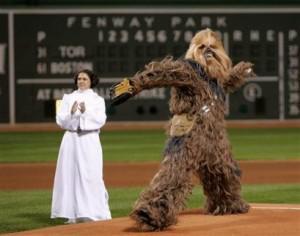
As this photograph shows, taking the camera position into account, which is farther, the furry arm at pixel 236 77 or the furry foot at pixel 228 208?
the furry arm at pixel 236 77

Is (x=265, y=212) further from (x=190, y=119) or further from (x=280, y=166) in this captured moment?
(x=280, y=166)

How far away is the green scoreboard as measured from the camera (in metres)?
26.6

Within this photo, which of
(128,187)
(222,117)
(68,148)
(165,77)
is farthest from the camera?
(128,187)

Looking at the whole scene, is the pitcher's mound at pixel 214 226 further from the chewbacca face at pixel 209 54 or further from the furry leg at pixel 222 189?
the chewbacca face at pixel 209 54

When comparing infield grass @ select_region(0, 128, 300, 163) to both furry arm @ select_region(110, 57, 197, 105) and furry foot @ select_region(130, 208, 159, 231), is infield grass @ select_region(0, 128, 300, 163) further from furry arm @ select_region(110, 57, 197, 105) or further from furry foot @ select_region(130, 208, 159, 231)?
furry foot @ select_region(130, 208, 159, 231)

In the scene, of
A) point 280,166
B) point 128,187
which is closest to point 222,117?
point 128,187

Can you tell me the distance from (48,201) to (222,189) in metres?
4.48

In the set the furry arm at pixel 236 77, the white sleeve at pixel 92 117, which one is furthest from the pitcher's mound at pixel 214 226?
the white sleeve at pixel 92 117

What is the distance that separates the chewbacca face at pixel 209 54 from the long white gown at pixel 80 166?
7.22 ft

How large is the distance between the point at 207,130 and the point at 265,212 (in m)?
1.21

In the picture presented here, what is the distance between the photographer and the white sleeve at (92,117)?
389 inches

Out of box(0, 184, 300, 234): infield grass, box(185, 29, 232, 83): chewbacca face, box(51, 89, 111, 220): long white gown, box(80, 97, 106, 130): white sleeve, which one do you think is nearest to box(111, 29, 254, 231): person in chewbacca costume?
box(185, 29, 232, 83): chewbacca face

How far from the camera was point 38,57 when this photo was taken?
26844 millimetres

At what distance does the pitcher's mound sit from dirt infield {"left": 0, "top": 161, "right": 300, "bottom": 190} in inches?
236
